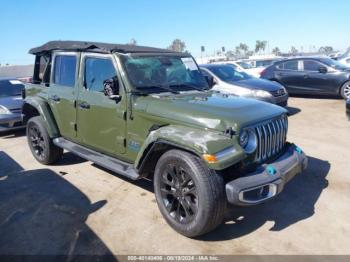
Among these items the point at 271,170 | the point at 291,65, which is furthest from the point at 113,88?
the point at 291,65

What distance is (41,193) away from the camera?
4.79m

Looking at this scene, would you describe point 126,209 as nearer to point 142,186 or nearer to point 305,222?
point 142,186

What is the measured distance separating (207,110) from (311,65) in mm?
9740

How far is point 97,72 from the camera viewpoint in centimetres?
471

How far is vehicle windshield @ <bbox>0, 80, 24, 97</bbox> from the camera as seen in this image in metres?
9.41

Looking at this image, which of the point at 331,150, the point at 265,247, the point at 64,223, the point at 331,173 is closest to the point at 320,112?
the point at 331,150

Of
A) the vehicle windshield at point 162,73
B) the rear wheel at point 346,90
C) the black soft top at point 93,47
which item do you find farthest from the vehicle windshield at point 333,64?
the black soft top at point 93,47

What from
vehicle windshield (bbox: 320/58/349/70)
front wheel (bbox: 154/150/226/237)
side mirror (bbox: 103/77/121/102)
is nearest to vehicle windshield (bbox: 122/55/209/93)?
side mirror (bbox: 103/77/121/102)

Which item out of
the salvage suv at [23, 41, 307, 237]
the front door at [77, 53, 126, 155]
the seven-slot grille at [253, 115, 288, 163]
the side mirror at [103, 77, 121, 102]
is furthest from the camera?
the front door at [77, 53, 126, 155]

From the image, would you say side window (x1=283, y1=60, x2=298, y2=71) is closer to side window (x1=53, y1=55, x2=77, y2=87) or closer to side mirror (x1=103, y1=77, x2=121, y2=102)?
side window (x1=53, y1=55, x2=77, y2=87)

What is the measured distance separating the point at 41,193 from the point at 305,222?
353 centimetres

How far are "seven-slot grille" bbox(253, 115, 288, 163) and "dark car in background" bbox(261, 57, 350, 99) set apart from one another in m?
8.38

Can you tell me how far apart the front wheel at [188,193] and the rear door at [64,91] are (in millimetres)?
2194

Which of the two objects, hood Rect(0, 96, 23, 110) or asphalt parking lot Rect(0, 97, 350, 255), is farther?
hood Rect(0, 96, 23, 110)
